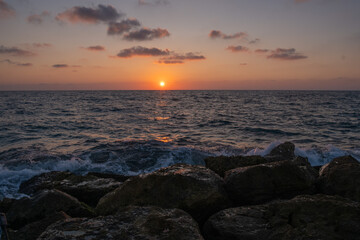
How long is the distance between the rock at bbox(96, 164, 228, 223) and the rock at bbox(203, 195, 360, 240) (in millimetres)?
504

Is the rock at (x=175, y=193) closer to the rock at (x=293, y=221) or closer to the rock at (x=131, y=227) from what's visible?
the rock at (x=293, y=221)

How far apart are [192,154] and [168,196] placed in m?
8.75

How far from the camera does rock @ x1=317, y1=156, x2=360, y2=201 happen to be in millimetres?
4673

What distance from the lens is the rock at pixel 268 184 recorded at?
15.6 ft

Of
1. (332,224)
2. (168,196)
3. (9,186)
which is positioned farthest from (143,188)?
(9,186)

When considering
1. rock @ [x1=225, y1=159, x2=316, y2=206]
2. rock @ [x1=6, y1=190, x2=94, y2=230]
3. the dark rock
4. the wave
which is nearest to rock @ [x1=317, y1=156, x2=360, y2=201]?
rock @ [x1=225, y1=159, x2=316, y2=206]

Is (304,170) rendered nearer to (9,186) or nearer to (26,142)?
(9,186)

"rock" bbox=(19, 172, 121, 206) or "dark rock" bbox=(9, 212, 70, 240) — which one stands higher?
"dark rock" bbox=(9, 212, 70, 240)

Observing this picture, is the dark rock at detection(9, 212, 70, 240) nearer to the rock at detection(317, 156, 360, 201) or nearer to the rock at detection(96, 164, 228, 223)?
the rock at detection(96, 164, 228, 223)

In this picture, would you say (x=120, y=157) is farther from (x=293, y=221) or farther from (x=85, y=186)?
(x=293, y=221)

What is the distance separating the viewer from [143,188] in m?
4.63

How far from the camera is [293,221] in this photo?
3.46 m

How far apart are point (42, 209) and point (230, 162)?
4765 millimetres

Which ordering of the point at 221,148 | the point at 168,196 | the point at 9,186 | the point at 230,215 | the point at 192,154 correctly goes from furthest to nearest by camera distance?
the point at 221,148 < the point at 192,154 < the point at 9,186 < the point at 168,196 < the point at 230,215
